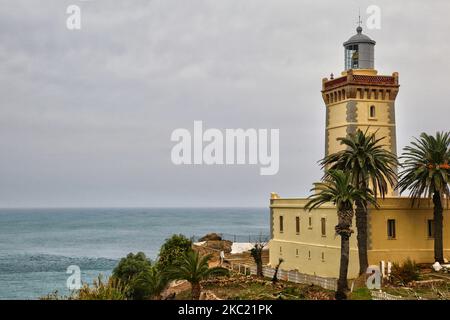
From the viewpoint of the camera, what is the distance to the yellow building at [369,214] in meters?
42.8

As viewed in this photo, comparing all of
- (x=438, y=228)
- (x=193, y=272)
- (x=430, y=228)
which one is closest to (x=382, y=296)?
(x=193, y=272)

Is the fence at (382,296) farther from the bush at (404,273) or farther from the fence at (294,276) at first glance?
the fence at (294,276)

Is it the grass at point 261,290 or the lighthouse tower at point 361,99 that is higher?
the lighthouse tower at point 361,99

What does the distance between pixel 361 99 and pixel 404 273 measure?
503 inches

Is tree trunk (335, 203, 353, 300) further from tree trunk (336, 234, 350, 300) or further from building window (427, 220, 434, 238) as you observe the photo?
building window (427, 220, 434, 238)

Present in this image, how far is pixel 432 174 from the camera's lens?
4162cm

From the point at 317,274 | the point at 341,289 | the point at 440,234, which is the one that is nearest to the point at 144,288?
the point at 317,274

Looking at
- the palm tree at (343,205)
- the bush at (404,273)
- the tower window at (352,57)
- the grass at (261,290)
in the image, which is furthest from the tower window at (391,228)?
the tower window at (352,57)

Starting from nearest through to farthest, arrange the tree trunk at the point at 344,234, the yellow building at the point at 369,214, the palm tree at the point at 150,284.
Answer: the tree trunk at the point at 344,234 → the yellow building at the point at 369,214 → the palm tree at the point at 150,284

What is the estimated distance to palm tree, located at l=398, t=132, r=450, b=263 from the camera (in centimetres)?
4172

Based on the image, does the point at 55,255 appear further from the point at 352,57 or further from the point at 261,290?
the point at 261,290

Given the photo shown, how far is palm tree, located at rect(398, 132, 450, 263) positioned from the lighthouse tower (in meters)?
4.93

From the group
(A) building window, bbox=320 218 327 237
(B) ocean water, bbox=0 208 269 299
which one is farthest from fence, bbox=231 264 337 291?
(B) ocean water, bbox=0 208 269 299
